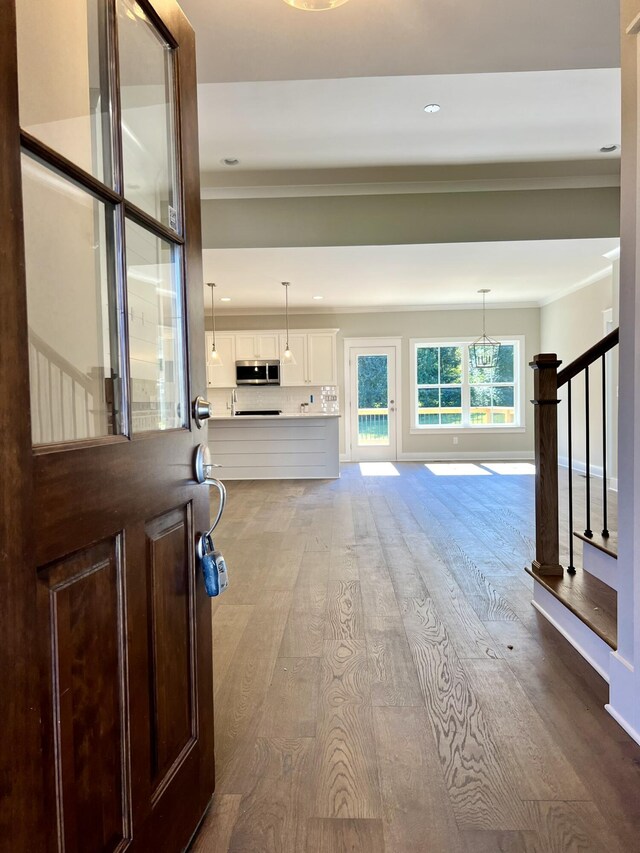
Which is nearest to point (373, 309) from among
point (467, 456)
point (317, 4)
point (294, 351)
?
point (294, 351)

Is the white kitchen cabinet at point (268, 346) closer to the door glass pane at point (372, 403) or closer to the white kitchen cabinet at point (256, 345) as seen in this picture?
the white kitchen cabinet at point (256, 345)

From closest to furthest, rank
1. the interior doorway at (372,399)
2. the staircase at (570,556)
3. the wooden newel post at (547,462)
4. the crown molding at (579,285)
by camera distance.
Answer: the staircase at (570,556) → the wooden newel post at (547,462) → the crown molding at (579,285) → the interior doorway at (372,399)

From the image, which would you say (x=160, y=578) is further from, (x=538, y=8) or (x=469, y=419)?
(x=469, y=419)

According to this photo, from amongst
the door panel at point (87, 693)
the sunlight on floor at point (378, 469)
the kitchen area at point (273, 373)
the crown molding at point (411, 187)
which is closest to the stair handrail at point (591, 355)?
the door panel at point (87, 693)

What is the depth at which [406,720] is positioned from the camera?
5.73 feet

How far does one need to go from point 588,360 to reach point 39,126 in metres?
2.50

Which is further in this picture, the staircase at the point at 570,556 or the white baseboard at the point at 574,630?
the staircase at the point at 570,556

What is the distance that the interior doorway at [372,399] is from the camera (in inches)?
368

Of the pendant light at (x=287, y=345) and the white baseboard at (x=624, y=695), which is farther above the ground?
the pendant light at (x=287, y=345)

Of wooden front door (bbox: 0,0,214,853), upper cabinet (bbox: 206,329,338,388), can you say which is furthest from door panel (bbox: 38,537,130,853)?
upper cabinet (bbox: 206,329,338,388)

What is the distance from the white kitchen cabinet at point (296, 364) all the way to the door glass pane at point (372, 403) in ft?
3.45

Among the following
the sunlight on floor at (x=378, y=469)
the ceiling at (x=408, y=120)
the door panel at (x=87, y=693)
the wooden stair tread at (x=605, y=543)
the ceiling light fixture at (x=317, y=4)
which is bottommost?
the sunlight on floor at (x=378, y=469)

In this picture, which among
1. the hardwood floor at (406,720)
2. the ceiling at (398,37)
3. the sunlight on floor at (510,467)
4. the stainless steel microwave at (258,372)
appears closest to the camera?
the hardwood floor at (406,720)

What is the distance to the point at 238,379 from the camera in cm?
905
